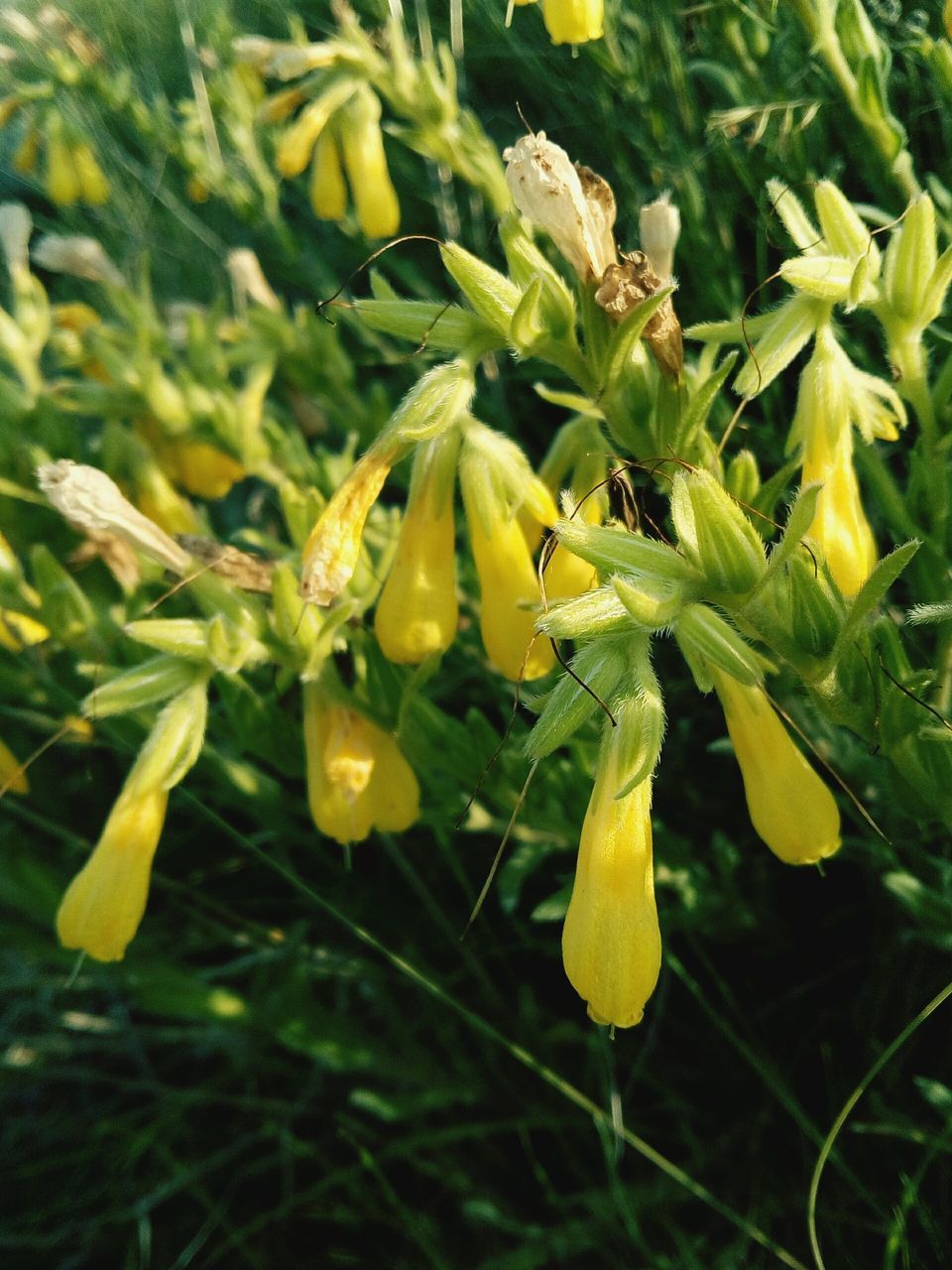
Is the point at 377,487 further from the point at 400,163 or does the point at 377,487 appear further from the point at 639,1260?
the point at 400,163

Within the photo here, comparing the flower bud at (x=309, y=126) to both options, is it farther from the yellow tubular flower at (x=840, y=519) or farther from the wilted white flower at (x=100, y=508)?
the yellow tubular flower at (x=840, y=519)

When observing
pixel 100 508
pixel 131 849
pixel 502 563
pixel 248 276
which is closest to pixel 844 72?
pixel 502 563

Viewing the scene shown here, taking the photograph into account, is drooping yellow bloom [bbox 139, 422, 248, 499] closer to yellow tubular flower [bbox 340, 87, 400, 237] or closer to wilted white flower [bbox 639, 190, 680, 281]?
yellow tubular flower [bbox 340, 87, 400, 237]

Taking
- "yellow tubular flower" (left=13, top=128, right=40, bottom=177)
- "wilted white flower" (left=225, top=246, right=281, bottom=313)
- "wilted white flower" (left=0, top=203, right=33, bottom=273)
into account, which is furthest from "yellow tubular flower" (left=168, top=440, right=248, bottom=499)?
"yellow tubular flower" (left=13, top=128, right=40, bottom=177)

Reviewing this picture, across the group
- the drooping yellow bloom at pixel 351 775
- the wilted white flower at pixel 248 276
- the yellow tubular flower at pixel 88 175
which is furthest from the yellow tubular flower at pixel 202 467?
the yellow tubular flower at pixel 88 175

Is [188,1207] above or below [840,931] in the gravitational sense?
below

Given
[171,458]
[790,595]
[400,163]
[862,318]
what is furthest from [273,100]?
[790,595]
